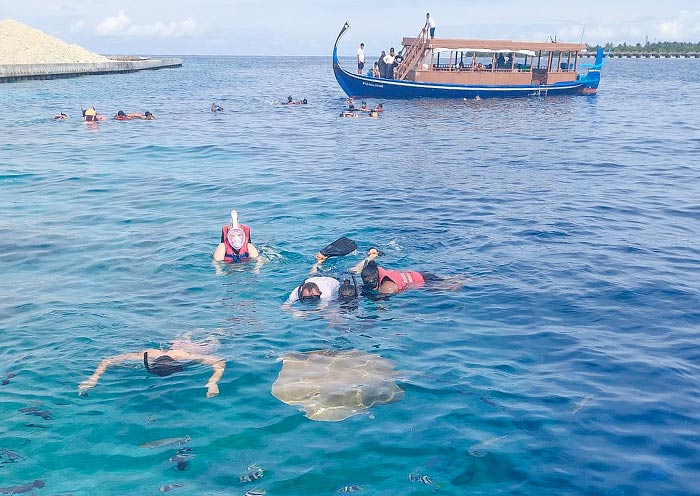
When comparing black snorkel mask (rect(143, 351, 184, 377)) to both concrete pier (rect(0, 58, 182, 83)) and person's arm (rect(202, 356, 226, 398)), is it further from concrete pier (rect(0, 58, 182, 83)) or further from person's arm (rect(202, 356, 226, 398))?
concrete pier (rect(0, 58, 182, 83))

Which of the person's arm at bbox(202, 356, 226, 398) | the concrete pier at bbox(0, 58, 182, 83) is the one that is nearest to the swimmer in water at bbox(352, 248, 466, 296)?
the person's arm at bbox(202, 356, 226, 398)

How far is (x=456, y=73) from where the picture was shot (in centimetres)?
4247

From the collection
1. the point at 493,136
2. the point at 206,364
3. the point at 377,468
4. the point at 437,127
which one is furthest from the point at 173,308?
the point at 437,127

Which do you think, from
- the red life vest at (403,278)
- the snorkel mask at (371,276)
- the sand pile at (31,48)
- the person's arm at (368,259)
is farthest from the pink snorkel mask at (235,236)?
the sand pile at (31,48)

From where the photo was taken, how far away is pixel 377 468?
6043 millimetres

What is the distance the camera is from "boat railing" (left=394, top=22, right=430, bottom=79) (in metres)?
41.0

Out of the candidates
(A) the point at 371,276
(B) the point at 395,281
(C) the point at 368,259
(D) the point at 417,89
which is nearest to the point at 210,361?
(A) the point at 371,276

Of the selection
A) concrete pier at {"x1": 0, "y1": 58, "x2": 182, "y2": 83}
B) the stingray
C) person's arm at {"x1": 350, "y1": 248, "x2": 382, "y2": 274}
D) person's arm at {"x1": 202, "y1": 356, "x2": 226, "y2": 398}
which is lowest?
person's arm at {"x1": 202, "y1": 356, "x2": 226, "y2": 398}

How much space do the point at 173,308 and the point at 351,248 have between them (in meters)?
3.63

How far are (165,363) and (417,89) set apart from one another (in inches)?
1436

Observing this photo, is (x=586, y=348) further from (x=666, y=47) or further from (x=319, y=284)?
(x=666, y=47)

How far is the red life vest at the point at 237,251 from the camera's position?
449 inches

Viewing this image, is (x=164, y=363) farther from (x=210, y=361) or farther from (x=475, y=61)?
(x=475, y=61)

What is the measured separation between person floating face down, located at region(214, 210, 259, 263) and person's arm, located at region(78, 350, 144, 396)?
352 centimetres
